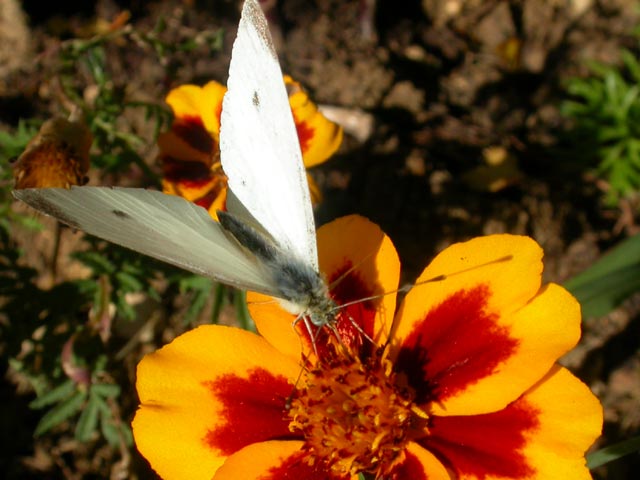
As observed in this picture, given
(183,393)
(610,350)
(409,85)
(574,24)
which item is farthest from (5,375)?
(574,24)

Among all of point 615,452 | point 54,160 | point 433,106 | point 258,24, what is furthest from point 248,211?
point 433,106

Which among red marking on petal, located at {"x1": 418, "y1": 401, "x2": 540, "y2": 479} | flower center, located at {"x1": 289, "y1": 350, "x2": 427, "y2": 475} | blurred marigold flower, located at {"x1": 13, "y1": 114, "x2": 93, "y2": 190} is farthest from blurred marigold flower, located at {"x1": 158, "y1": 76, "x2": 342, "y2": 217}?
red marking on petal, located at {"x1": 418, "y1": 401, "x2": 540, "y2": 479}

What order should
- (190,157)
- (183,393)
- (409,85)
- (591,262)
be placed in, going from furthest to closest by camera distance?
(409,85)
(591,262)
(190,157)
(183,393)

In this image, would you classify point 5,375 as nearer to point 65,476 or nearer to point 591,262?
point 65,476

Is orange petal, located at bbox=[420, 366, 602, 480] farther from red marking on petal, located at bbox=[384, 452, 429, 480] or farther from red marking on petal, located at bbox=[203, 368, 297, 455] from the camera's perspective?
red marking on petal, located at bbox=[203, 368, 297, 455]

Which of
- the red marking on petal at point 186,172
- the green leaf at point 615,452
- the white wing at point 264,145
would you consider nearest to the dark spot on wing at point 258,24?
the white wing at point 264,145

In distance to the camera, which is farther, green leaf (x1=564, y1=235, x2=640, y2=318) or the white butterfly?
green leaf (x1=564, y1=235, x2=640, y2=318)
